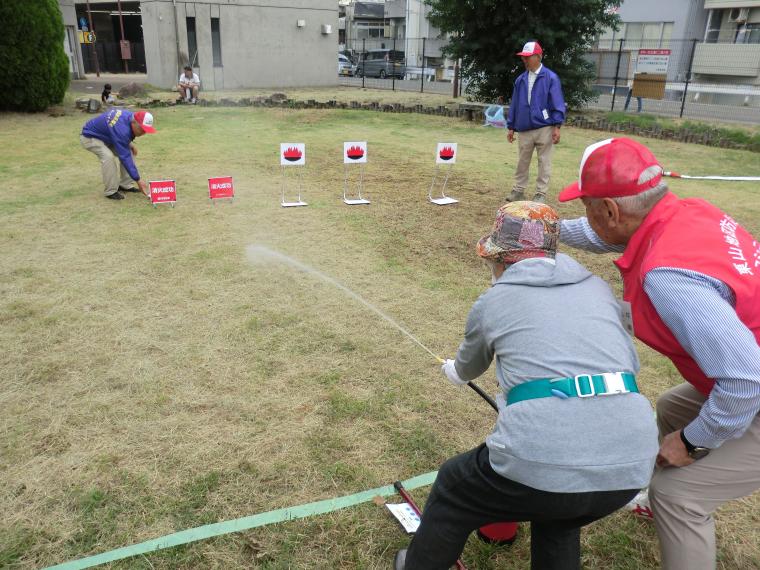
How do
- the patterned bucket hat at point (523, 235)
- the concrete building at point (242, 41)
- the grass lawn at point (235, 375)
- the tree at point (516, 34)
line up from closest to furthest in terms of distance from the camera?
the patterned bucket hat at point (523, 235) → the grass lawn at point (235, 375) → the tree at point (516, 34) → the concrete building at point (242, 41)

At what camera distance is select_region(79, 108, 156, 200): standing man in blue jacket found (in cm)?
700

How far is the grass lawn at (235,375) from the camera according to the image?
241cm

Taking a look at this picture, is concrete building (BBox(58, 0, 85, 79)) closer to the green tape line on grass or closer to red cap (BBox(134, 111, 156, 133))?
red cap (BBox(134, 111, 156, 133))

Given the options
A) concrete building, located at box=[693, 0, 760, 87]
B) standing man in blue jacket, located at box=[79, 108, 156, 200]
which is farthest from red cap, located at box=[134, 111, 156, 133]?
concrete building, located at box=[693, 0, 760, 87]

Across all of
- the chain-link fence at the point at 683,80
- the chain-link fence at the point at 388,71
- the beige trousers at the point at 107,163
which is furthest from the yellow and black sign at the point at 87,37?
the beige trousers at the point at 107,163

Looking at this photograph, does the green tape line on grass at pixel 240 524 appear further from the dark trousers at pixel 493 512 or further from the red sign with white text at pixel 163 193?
the red sign with white text at pixel 163 193

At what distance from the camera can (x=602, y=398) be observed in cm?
153

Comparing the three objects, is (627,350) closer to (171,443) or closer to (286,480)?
(286,480)

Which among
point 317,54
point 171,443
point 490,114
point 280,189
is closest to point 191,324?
point 171,443

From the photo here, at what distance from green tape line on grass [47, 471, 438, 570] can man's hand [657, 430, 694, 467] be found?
118 centimetres

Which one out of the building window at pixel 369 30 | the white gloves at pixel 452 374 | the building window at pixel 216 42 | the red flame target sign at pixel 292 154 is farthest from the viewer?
the building window at pixel 369 30

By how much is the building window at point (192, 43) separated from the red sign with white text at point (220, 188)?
16.4m

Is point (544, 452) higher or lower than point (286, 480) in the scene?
higher

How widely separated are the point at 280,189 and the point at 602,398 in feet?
22.3
